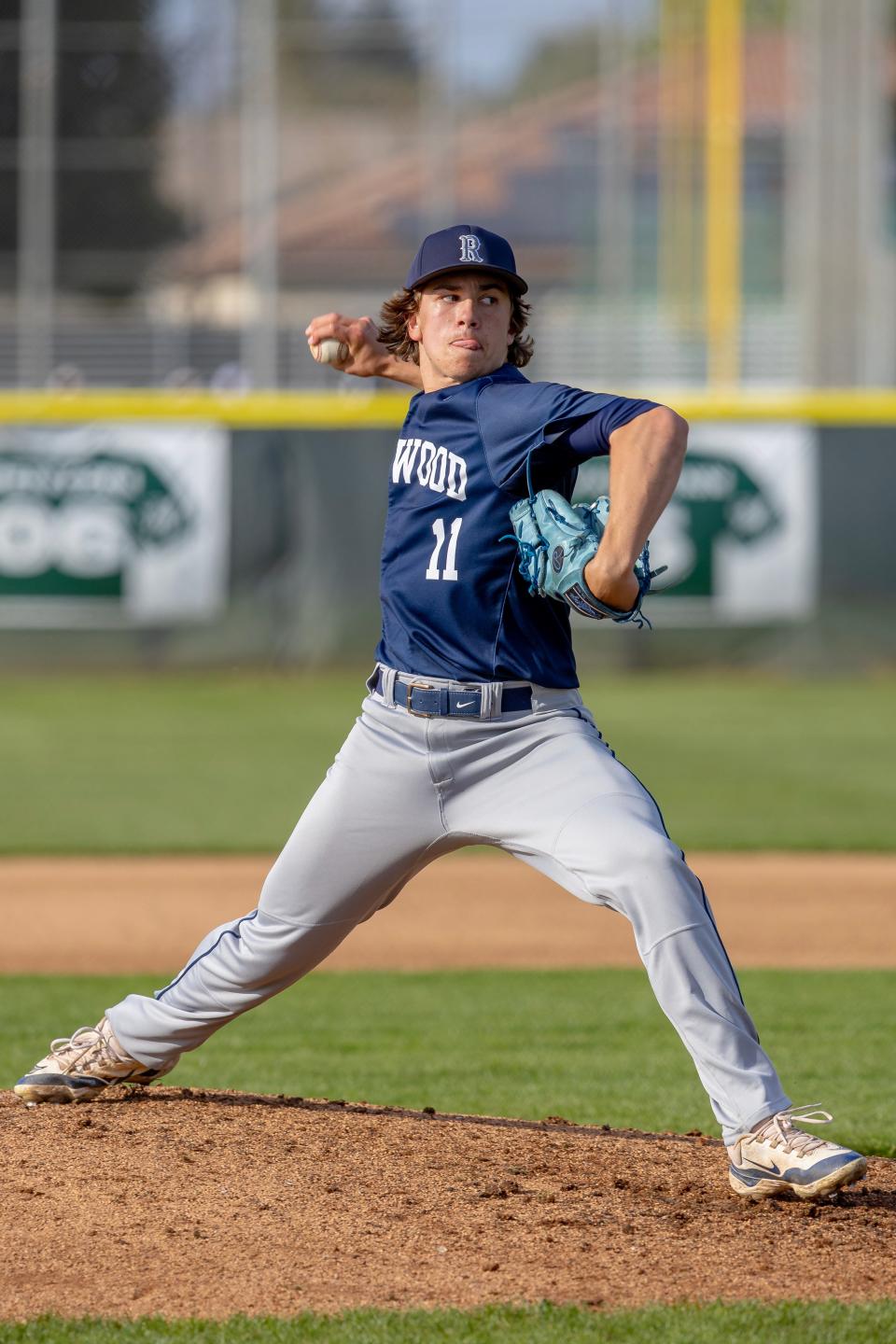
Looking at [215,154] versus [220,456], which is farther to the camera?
[215,154]

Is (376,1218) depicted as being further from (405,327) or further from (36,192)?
(36,192)

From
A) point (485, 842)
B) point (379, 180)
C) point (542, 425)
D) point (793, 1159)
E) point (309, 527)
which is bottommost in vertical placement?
point (793, 1159)

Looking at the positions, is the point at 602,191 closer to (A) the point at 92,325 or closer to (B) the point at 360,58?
(B) the point at 360,58

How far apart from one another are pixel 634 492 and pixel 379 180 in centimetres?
2408

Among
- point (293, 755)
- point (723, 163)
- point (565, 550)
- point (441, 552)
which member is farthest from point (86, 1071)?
point (723, 163)

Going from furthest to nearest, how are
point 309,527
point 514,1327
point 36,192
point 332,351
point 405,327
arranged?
point 36,192, point 309,527, point 332,351, point 405,327, point 514,1327

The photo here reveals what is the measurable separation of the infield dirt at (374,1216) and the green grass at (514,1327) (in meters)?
0.06

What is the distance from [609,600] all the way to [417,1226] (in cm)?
121

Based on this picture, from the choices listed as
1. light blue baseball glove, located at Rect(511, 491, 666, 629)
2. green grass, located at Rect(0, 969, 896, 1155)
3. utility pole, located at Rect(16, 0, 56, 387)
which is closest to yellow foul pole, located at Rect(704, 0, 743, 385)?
utility pole, located at Rect(16, 0, 56, 387)

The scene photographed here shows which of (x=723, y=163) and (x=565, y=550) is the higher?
(x=723, y=163)

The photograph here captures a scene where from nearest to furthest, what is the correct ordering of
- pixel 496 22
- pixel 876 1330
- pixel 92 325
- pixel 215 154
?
pixel 876 1330 < pixel 92 325 < pixel 496 22 < pixel 215 154

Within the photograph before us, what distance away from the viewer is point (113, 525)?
15.8 m

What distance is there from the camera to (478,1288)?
3156 millimetres

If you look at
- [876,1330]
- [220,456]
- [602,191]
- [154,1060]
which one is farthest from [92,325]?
[876,1330]
